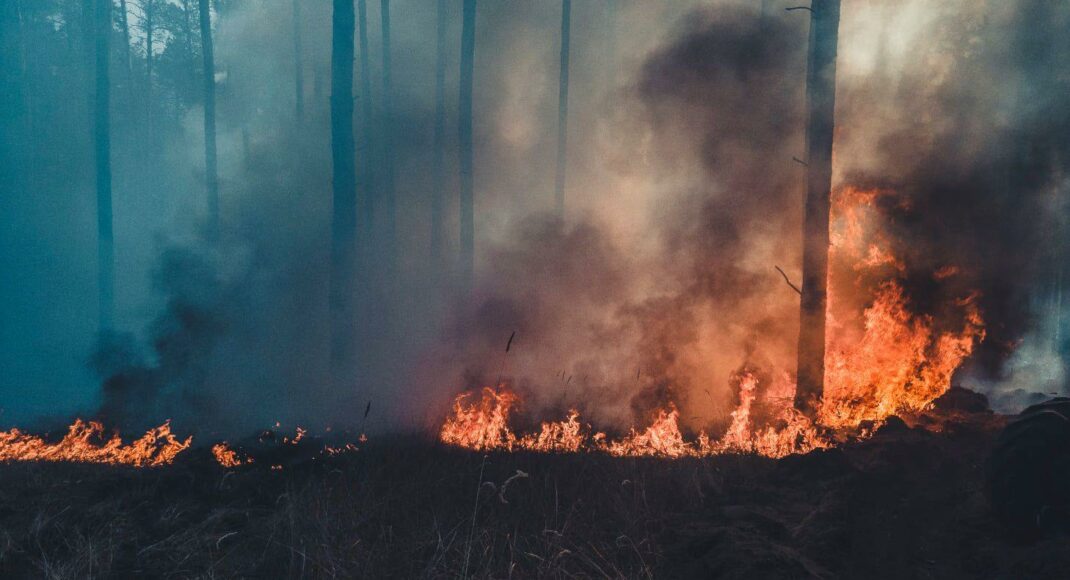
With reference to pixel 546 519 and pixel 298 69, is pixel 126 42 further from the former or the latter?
pixel 546 519

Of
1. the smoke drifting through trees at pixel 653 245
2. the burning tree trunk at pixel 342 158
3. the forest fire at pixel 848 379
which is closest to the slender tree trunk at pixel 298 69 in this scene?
the smoke drifting through trees at pixel 653 245

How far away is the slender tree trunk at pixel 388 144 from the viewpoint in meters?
25.9

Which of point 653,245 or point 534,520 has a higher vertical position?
point 653,245

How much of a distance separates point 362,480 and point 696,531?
344 centimetres

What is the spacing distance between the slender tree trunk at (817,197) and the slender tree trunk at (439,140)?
1696cm

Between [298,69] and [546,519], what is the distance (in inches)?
1348

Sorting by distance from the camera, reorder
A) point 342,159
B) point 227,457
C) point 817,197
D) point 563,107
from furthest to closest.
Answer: point 563,107 → point 342,159 → point 817,197 → point 227,457

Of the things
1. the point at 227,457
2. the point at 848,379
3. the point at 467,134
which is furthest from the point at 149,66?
the point at 848,379

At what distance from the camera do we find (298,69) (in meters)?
33.2

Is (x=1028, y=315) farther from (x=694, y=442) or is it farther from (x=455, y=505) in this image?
(x=455, y=505)

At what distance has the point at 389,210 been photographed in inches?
1080

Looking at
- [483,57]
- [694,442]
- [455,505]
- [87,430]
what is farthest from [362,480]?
[483,57]

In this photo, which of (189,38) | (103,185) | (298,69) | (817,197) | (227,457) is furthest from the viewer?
(189,38)

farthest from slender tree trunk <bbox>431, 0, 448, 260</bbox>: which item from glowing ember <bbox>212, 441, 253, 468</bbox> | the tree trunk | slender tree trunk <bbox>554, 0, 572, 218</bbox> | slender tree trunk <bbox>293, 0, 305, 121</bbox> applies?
glowing ember <bbox>212, 441, 253, 468</bbox>
